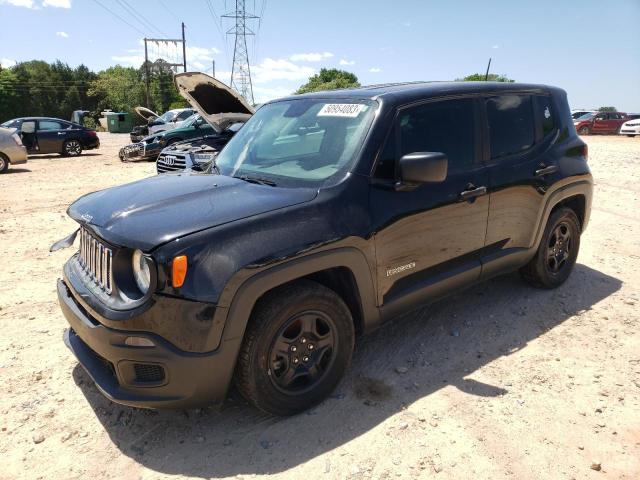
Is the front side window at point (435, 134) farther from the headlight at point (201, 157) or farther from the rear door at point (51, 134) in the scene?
the rear door at point (51, 134)

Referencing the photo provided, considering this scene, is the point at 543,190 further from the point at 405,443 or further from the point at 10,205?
the point at 10,205

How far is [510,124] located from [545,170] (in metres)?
0.53

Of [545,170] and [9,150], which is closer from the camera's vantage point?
[545,170]

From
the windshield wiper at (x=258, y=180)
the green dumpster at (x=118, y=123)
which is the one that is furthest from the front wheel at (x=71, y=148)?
the green dumpster at (x=118, y=123)

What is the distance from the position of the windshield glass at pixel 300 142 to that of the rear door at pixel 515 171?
46.8 inches

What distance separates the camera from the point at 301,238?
2.65 meters

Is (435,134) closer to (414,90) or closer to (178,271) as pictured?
(414,90)

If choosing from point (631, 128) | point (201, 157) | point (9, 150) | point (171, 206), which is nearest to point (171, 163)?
point (201, 157)

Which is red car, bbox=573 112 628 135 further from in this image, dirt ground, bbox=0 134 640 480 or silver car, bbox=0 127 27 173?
dirt ground, bbox=0 134 640 480

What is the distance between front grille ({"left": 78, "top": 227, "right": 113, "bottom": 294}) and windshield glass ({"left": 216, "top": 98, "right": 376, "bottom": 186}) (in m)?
1.04

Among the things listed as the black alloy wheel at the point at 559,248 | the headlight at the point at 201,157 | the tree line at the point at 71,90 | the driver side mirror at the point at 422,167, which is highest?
the tree line at the point at 71,90

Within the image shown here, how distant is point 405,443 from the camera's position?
8.80 ft

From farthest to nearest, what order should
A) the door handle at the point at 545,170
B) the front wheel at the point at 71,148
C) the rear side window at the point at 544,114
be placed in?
the front wheel at the point at 71,148 → the rear side window at the point at 544,114 → the door handle at the point at 545,170

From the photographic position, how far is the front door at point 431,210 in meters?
3.07
